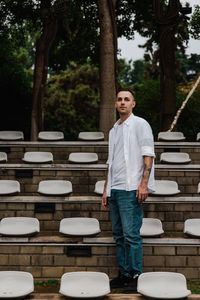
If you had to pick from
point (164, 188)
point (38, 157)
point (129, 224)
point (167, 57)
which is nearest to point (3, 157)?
point (38, 157)

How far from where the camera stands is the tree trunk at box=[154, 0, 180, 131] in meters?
14.0

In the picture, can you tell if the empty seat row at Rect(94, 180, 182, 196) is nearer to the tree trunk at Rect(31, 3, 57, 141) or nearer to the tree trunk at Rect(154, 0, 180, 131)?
the tree trunk at Rect(154, 0, 180, 131)

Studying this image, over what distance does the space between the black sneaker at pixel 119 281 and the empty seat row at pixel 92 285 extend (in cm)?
39

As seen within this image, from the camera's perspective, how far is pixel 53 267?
251 inches

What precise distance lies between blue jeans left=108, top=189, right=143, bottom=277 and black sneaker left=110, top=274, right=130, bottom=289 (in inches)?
1.6

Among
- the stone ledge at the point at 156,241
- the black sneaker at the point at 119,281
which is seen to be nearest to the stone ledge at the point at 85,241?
the stone ledge at the point at 156,241

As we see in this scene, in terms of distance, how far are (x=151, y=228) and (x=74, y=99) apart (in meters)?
26.4

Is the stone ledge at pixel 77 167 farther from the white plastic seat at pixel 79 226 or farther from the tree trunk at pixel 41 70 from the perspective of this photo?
the tree trunk at pixel 41 70

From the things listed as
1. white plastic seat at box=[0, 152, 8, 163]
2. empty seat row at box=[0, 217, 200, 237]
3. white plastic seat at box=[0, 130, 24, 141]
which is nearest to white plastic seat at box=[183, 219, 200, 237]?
empty seat row at box=[0, 217, 200, 237]

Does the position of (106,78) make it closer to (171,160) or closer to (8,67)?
(171,160)

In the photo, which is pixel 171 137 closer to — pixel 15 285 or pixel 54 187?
pixel 54 187

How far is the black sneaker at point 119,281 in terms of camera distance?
571 cm

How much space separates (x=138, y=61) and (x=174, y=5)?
6690 centimetres

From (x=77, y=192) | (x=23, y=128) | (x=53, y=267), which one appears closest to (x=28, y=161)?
(x=77, y=192)
